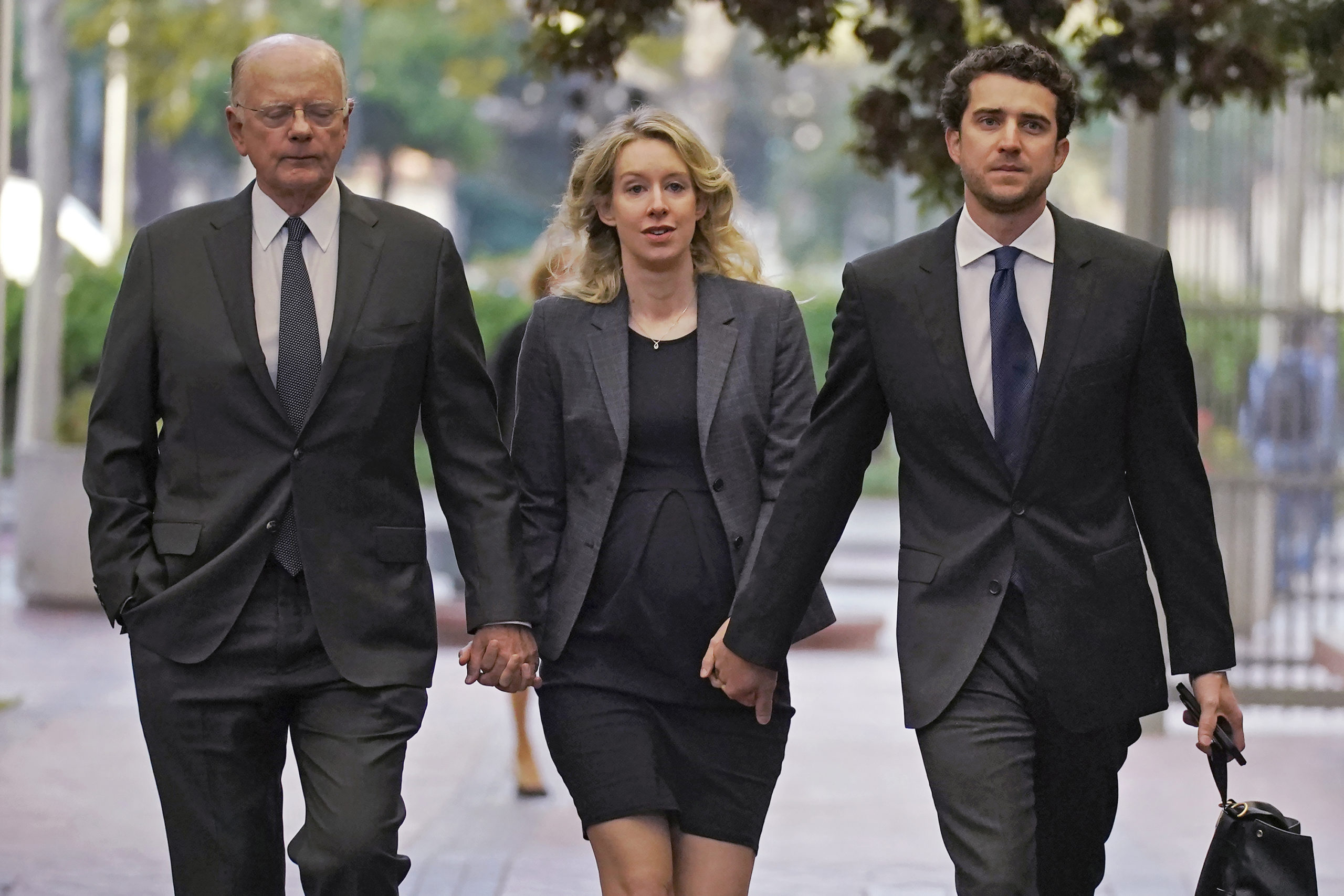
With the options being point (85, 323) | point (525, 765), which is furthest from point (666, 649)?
point (85, 323)

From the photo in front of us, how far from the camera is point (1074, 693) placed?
13.3 ft

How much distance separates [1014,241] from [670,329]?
36.0 inches

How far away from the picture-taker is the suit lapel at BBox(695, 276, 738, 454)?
15.1 ft

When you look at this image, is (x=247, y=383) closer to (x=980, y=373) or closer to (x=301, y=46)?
(x=301, y=46)

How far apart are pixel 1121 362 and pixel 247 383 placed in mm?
1706

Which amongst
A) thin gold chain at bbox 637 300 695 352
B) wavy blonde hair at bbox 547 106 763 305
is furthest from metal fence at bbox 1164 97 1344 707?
thin gold chain at bbox 637 300 695 352

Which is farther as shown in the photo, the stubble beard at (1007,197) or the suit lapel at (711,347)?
the suit lapel at (711,347)

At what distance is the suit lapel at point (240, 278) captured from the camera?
4094 mm

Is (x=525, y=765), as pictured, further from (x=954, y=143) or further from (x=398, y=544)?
(x=954, y=143)

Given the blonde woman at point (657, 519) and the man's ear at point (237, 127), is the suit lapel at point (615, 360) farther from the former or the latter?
the man's ear at point (237, 127)

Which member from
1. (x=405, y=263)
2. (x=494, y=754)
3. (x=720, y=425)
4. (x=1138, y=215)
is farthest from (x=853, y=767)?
(x=405, y=263)

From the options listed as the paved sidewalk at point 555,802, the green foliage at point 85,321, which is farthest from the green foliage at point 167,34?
the paved sidewalk at point 555,802

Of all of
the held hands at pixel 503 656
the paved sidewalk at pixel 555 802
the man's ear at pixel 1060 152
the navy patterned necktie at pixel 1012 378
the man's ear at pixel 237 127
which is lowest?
the paved sidewalk at pixel 555 802

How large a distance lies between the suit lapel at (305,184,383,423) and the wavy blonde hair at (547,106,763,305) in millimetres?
661
